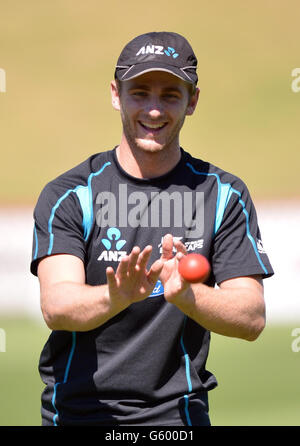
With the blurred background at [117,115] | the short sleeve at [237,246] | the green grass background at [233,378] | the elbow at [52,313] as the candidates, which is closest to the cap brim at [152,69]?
the short sleeve at [237,246]

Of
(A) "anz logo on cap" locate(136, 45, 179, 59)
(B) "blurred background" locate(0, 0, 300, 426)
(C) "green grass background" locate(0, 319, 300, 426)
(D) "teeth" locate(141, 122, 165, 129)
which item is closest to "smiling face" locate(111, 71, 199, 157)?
(D) "teeth" locate(141, 122, 165, 129)

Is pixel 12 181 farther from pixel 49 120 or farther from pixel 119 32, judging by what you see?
pixel 119 32

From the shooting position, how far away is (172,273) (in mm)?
2711

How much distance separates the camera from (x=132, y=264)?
2570 mm

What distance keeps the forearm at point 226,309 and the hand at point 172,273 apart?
0.03 m

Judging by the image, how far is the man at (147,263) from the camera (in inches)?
111

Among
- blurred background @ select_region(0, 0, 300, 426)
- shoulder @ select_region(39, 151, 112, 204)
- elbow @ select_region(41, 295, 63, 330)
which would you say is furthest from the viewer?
blurred background @ select_region(0, 0, 300, 426)

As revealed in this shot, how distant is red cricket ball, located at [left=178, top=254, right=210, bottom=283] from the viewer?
8.33 ft

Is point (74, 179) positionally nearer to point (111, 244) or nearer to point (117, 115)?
point (111, 244)

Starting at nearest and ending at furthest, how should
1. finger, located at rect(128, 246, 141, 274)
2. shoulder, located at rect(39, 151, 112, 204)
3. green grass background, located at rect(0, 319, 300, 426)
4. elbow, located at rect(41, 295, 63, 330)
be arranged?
finger, located at rect(128, 246, 141, 274)
elbow, located at rect(41, 295, 63, 330)
shoulder, located at rect(39, 151, 112, 204)
green grass background, located at rect(0, 319, 300, 426)

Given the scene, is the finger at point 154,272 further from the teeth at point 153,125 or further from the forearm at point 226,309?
the teeth at point 153,125

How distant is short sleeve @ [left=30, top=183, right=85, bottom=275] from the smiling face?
0.35 meters

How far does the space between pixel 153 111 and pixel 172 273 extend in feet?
2.28

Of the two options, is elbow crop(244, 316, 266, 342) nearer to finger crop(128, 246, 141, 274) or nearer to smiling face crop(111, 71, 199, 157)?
finger crop(128, 246, 141, 274)
